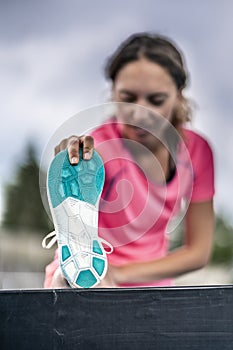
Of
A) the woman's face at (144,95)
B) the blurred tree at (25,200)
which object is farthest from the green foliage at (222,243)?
the blurred tree at (25,200)

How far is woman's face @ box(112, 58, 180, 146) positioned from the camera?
104 inches

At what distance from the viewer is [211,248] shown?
264cm

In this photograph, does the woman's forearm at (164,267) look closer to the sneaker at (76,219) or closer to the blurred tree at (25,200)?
the blurred tree at (25,200)

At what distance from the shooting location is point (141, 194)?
8.65 ft

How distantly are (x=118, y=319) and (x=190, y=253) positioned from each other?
1.18 meters

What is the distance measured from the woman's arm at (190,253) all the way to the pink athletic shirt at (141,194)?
0.08 ft

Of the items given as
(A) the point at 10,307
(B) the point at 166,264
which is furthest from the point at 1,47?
(A) the point at 10,307

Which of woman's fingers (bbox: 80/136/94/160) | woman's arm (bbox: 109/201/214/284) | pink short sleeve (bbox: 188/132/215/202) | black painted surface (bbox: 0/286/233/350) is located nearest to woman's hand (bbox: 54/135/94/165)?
woman's fingers (bbox: 80/136/94/160)

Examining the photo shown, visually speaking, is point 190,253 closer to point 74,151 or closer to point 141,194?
point 141,194

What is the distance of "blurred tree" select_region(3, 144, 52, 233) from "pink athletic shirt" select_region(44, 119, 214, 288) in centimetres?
35

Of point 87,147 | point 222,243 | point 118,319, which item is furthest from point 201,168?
point 118,319

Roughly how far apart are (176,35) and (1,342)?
1.70 metres

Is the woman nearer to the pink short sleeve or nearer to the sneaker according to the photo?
the pink short sleeve

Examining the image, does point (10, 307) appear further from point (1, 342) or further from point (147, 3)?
point (147, 3)
